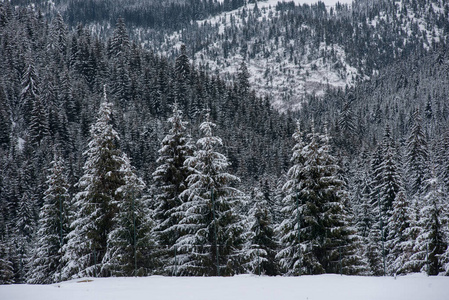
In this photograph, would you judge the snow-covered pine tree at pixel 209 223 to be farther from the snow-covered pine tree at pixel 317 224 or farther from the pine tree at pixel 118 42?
the pine tree at pixel 118 42

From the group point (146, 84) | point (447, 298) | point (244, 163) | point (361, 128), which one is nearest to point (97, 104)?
point (146, 84)

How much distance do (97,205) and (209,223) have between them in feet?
24.7

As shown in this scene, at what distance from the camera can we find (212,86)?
412 feet

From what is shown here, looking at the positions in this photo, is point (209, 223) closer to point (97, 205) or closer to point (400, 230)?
point (97, 205)

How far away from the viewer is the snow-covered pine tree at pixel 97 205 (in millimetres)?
22281

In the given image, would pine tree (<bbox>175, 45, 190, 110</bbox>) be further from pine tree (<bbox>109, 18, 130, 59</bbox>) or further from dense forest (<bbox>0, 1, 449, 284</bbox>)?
pine tree (<bbox>109, 18, 130, 59</bbox>)

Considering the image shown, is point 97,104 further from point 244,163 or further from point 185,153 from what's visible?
point 185,153

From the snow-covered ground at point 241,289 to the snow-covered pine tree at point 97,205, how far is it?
7966 millimetres

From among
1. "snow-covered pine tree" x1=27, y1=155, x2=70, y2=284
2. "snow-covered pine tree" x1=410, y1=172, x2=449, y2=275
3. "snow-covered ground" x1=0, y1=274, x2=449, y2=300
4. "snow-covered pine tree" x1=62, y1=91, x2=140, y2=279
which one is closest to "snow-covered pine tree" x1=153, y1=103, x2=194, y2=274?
"snow-covered pine tree" x1=62, y1=91, x2=140, y2=279

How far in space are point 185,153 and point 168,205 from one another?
357cm

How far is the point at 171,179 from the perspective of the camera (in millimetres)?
23000

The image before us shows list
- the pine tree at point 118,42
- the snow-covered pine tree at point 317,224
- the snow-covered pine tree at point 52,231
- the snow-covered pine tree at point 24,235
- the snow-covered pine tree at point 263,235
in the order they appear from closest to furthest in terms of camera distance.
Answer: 1. the snow-covered pine tree at point 317,224
2. the snow-covered pine tree at point 52,231
3. the snow-covered pine tree at point 263,235
4. the snow-covered pine tree at point 24,235
5. the pine tree at point 118,42

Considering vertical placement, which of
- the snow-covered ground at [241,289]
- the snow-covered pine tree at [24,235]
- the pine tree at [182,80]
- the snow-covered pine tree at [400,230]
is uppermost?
the snow-covered ground at [241,289]

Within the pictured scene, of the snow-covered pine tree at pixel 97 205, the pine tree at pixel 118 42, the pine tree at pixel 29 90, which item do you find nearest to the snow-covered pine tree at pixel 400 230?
the snow-covered pine tree at pixel 97 205
